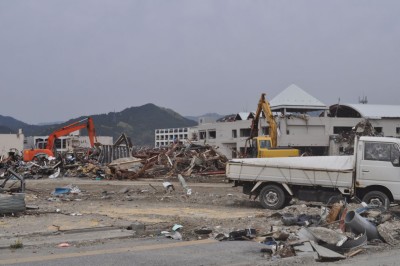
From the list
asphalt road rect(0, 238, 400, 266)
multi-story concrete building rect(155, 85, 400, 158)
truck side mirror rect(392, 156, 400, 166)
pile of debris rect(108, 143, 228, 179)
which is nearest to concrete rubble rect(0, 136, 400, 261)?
asphalt road rect(0, 238, 400, 266)

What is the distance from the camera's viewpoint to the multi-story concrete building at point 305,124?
6700cm

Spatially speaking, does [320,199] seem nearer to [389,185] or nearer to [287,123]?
[389,185]

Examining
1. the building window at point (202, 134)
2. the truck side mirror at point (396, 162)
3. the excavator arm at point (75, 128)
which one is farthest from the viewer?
the building window at point (202, 134)

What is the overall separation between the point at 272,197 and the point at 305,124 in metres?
52.9

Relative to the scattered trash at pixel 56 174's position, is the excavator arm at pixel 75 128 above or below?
above

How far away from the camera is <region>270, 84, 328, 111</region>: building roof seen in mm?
Result: 82750

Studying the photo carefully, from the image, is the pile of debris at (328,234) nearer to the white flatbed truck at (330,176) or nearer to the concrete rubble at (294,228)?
the concrete rubble at (294,228)

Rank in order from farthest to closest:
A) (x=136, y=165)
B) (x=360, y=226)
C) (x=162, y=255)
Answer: (x=136, y=165)
(x=360, y=226)
(x=162, y=255)

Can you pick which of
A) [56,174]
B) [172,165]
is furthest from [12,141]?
[172,165]

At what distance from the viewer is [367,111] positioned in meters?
80.5

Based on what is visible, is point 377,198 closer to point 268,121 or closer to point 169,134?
point 268,121

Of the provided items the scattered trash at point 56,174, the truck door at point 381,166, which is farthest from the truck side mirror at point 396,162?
the scattered trash at point 56,174

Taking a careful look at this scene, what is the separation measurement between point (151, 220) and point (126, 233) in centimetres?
219

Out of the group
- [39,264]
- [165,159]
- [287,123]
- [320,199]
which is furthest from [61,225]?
[287,123]
